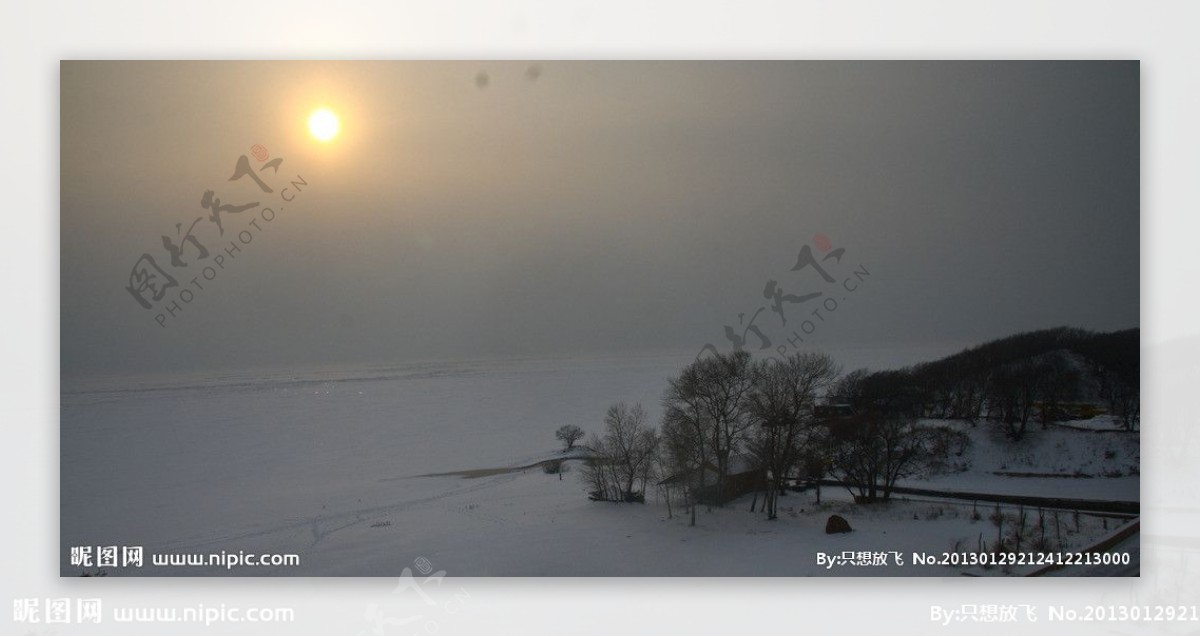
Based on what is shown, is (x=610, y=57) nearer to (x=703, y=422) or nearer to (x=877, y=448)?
(x=703, y=422)

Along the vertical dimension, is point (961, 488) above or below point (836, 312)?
below

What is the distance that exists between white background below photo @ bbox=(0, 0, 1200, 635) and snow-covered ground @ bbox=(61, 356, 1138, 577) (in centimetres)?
11

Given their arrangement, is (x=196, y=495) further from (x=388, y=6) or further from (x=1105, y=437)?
(x=1105, y=437)

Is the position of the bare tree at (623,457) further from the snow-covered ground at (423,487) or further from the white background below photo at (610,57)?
the white background below photo at (610,57)

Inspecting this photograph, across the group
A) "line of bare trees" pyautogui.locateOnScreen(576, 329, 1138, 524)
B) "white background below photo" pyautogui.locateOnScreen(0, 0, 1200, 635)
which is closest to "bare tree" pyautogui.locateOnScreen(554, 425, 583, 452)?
A: "line of bare trees" pyautogui.locateOnScreen(576, 329, 1138, 524)

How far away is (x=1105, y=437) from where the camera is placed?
9.36 feet

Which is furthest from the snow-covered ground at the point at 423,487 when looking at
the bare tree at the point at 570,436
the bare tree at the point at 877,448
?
the bare tree at the point at 877,448

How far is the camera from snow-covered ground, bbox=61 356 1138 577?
283cm

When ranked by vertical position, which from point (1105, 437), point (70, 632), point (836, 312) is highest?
point (836, 312)

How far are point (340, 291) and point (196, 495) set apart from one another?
1.28 m

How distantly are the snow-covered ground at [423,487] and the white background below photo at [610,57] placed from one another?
11 cm

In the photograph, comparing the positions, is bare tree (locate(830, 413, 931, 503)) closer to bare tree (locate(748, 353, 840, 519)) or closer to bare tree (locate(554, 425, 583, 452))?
bare tree (locate(748, 353, 840, 519))

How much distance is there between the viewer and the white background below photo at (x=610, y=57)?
9.08 feet

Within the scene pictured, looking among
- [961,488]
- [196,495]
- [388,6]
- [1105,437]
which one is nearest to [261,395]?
[196,495]
